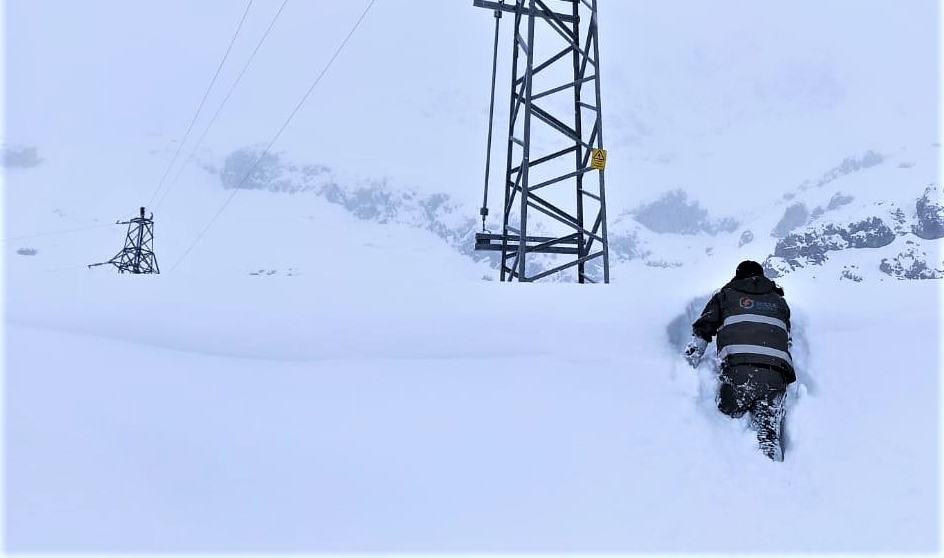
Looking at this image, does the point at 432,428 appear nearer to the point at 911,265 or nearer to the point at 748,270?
the point at 748,270

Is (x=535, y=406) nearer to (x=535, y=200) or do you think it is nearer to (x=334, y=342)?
(x=334, y=342)

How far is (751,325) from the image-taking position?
429cm

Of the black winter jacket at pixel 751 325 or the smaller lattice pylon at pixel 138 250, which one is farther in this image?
the smaller lattice pylon at pixel 138 250

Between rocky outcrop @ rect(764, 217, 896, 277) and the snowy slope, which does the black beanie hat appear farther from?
rocky outcrop @ rect(764, 217, 896, 277)

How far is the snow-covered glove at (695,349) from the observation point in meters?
4.59

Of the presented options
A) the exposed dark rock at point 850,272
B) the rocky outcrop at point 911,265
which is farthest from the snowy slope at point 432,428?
the rocky outcrop at point 911,265

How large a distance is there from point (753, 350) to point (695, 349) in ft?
A: 1.61

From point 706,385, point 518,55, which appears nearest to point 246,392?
point 706,385

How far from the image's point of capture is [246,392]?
153 inches

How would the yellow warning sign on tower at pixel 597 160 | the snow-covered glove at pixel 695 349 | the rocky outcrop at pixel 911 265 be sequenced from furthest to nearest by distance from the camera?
the rocky outcrop at pixel 911 265 < the yellow warning sign on tower at pixel 597 160 < the snow-covered glove at pixel 695 349

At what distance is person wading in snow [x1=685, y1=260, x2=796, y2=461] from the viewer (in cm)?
409

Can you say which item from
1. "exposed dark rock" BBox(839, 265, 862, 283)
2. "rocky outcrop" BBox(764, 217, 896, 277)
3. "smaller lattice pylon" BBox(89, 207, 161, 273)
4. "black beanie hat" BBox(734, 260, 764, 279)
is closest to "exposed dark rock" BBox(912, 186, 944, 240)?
"rocky outcrop" BBox(764, 217, 896, 277)

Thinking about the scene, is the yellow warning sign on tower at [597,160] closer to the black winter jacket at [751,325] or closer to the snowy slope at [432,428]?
the snowy slope at [432,428]

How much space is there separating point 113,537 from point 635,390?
3113 mm
